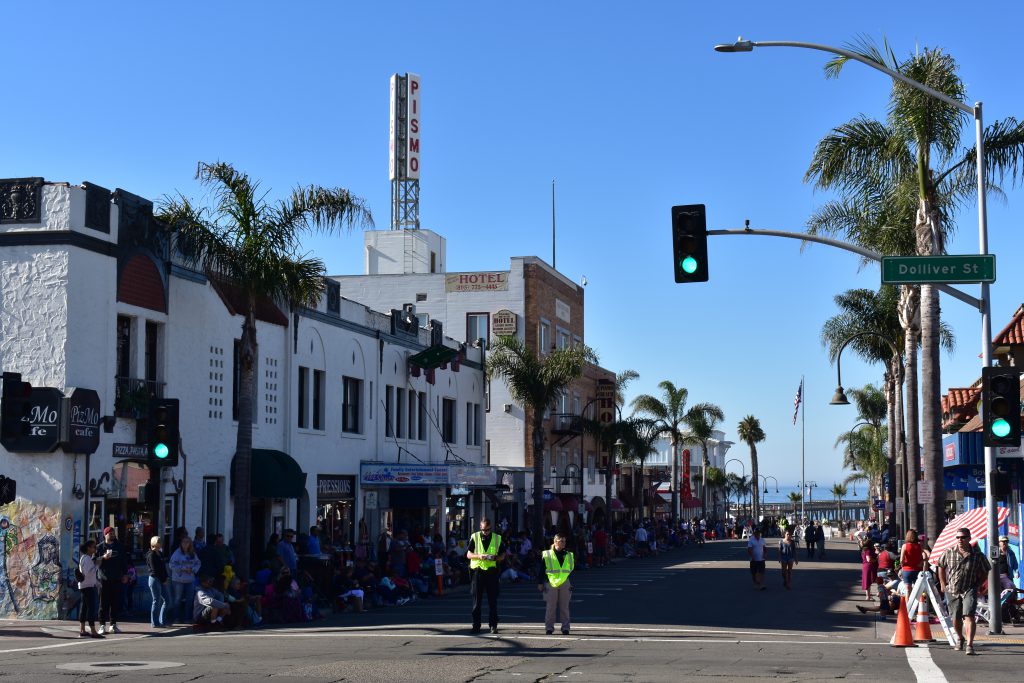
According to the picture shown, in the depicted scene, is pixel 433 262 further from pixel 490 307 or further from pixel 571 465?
pixel 571 465

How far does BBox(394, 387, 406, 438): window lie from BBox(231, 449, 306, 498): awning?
9.41 metres

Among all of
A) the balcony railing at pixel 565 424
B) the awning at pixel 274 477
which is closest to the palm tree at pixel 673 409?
the balcony railing at pixel 565 424

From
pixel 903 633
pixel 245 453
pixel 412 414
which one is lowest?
pixel 903 633

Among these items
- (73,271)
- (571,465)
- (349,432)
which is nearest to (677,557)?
(571,465)

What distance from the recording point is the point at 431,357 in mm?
40031

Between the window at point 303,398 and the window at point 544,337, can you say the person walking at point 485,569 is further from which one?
the window at point 544,337

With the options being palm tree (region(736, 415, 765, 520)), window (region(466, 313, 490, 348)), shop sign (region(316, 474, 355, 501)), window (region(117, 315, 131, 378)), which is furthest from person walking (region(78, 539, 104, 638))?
palm tree (region(736, 415, 765, 520))

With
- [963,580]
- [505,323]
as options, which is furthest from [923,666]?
[505,323]

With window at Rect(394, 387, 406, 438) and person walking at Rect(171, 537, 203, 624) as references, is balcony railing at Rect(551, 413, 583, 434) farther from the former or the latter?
person walking at Rect(171, 537, 203, 624)

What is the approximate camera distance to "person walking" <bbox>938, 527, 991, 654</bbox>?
16.4 m

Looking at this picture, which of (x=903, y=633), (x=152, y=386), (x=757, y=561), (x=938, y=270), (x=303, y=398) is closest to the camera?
(x=903, y=633)

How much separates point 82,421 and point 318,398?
1131 centimetres

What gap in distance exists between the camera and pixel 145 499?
21.9 meters

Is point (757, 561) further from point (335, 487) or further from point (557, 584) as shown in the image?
point (557, 584)
